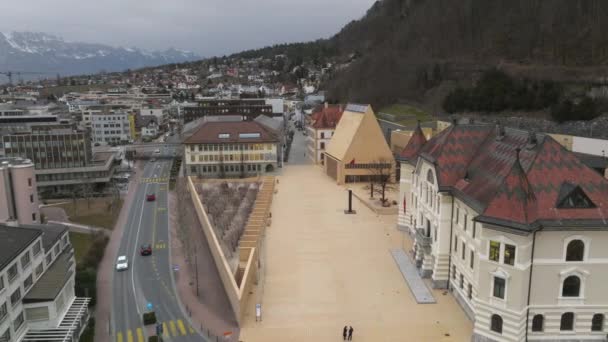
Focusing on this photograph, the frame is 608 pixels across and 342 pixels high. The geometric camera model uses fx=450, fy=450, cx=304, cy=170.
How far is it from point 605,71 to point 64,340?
71.8 metres

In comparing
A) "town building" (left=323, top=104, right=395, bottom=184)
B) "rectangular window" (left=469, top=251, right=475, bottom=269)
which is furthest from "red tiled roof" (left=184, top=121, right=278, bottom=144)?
"rectangular window" (left=469, top=251, right=475, bottom=269)

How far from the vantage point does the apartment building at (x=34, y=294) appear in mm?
22531

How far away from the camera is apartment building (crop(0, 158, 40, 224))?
Answer: 36.4m

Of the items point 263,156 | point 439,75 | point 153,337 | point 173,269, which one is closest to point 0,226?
point 153,337

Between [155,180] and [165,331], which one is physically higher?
[155,180]

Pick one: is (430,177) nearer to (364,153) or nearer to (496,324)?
(496,324)

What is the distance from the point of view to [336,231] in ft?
140

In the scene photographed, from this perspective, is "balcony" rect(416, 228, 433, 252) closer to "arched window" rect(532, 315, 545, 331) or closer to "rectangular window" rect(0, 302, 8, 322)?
"arched window" rect(532, 315, 545, 331)

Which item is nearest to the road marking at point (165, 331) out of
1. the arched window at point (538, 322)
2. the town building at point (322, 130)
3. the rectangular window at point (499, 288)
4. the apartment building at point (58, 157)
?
the rectangular window at point (499, 288)

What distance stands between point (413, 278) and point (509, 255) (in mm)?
10550

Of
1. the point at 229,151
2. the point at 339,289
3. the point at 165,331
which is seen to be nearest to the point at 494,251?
the point at 339,289

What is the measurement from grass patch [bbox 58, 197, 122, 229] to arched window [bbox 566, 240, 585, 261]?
41529 mm

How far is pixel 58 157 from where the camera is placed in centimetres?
6475

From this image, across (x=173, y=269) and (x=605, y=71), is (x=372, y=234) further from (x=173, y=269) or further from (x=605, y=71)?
(x=605, y=71)
